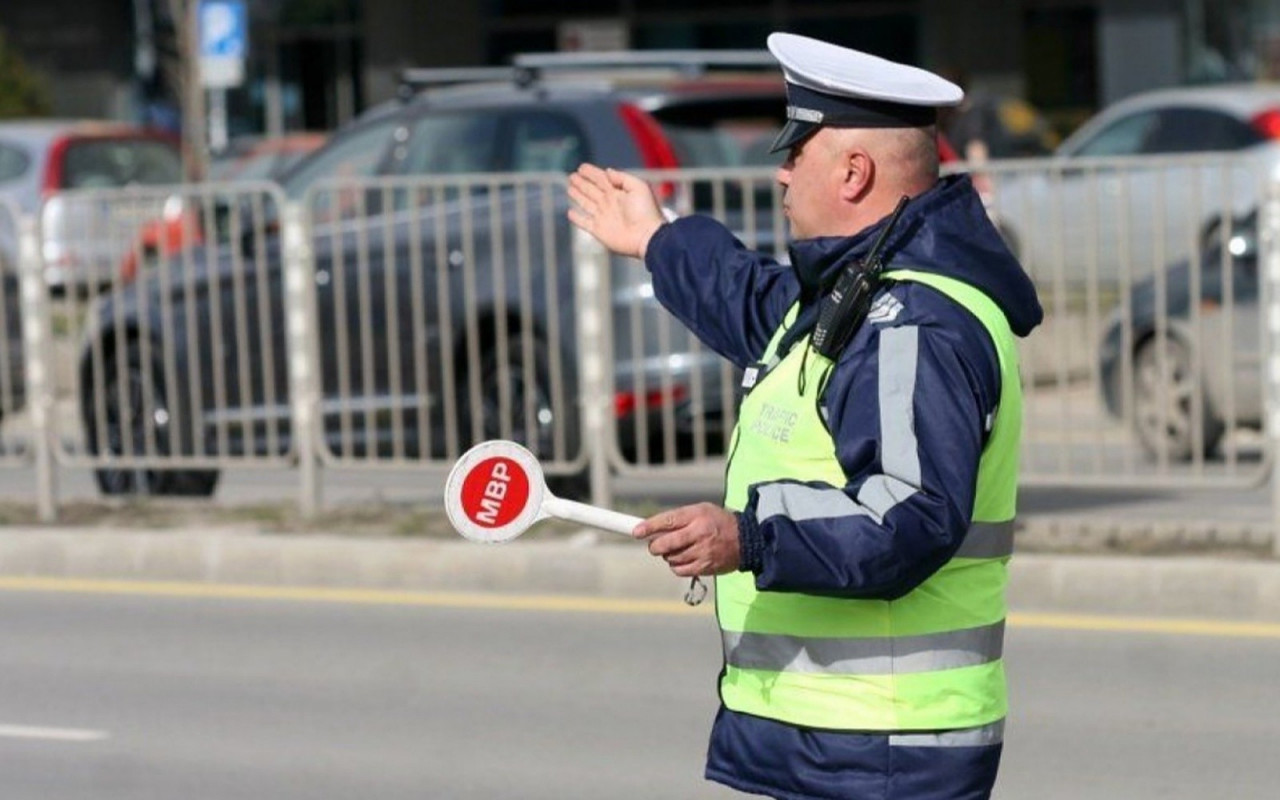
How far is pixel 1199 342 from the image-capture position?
955 centimetres

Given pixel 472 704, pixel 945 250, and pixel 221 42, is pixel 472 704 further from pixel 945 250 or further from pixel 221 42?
pixel 221 42

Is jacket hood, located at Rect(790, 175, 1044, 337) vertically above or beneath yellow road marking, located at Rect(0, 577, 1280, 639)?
above

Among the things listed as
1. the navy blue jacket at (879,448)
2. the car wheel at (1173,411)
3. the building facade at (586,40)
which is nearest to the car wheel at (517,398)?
the car wheel at (1173,411)

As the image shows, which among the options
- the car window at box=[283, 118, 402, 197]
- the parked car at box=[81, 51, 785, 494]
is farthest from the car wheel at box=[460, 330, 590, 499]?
the car window at box=[283, 118, 402, 197]

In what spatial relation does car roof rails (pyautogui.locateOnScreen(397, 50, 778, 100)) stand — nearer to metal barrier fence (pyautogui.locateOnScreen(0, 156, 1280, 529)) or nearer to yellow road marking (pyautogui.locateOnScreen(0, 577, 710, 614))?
metal barrier fence (pyautogui.locateOnScreen(0, 156, 1280, 529))

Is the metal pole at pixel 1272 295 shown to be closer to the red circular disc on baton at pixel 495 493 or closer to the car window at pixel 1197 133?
the red circular disc on baton at pixel 495 493

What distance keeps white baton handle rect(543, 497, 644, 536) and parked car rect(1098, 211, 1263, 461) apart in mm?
6128

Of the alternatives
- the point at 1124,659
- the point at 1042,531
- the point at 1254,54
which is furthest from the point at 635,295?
the point at 1254,54

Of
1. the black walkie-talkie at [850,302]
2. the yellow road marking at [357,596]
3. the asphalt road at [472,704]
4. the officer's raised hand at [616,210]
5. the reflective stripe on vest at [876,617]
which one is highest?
the officer's raised hand at [616,210]

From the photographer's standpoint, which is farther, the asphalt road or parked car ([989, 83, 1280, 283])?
parked car ([989, 83, 1280, 283])

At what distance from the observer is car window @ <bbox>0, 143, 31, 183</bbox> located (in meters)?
25.0

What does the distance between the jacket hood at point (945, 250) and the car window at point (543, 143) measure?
7.92 meters

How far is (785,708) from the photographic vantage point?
3.53 m

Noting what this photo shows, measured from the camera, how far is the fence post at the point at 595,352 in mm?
10062
